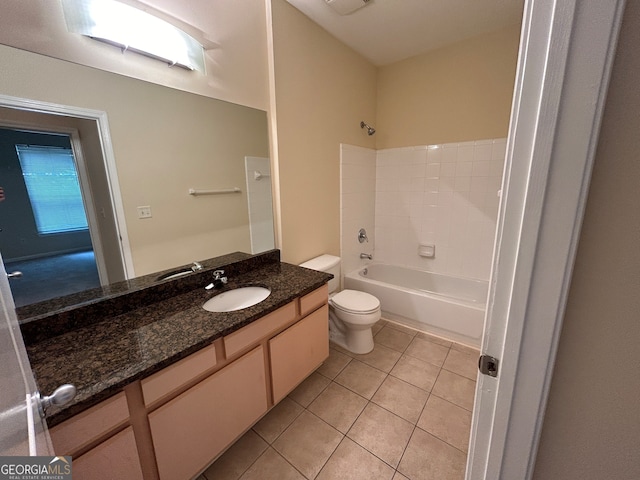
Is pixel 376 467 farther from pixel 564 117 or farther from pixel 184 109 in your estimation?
pixel 184 109

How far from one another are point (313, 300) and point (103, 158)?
1.31 meters

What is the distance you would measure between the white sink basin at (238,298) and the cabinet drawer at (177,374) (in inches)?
16.2

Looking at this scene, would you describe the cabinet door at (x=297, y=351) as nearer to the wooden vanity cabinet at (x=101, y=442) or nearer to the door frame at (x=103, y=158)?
the wooden vanity cabinet at (x=101, y=442)

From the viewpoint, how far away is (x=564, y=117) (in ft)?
1.48

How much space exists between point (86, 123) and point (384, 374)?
7.41 feet

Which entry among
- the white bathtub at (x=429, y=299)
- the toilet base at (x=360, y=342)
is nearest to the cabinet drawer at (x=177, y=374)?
the toilet base at (x=360, y=342)

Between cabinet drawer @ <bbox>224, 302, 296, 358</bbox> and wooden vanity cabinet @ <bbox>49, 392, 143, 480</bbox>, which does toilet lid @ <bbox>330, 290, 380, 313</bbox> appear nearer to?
cabinet drawer @ <bbox>224, 302, 296, 358</bbox>

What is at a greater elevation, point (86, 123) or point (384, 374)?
point (86, 123)

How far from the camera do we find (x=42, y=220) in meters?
1.06

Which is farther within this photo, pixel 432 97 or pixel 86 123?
pixel 432 97

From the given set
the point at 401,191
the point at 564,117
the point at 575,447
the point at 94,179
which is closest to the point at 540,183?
the point at 564,117

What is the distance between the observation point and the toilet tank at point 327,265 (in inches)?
86.3

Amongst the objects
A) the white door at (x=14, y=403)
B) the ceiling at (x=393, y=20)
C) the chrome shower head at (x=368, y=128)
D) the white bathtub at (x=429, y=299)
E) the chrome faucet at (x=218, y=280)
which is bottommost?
the white bathtub at (x=429, y=299)

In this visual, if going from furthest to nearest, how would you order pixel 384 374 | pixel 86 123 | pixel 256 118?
pixel 384 374
pixel 256 118
pixel 86 123
